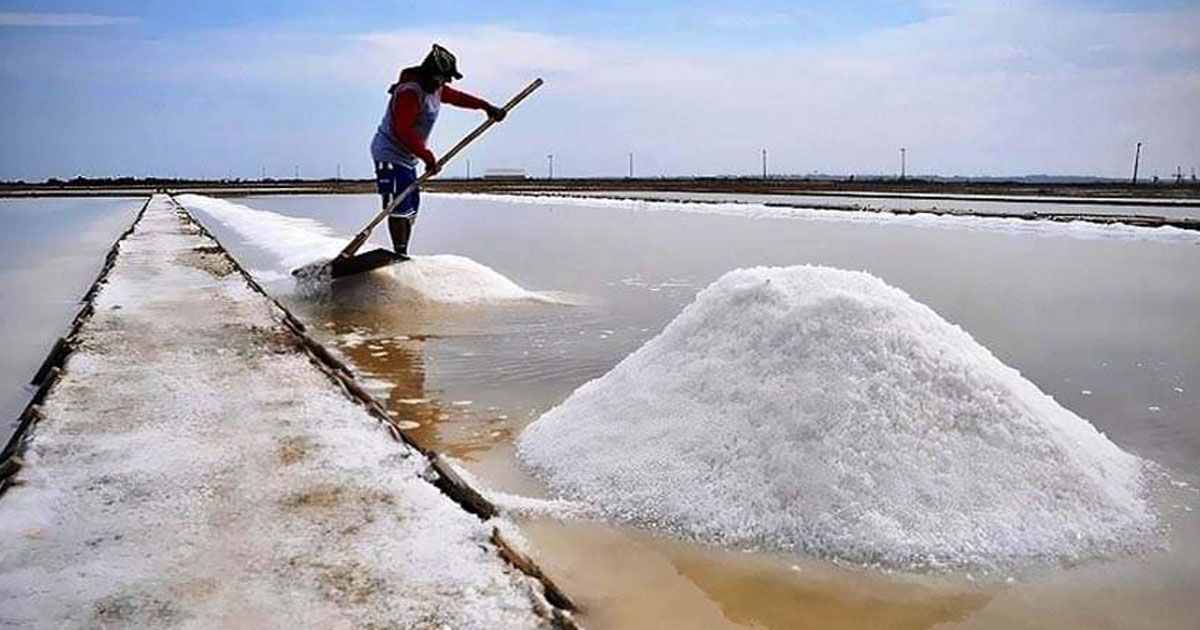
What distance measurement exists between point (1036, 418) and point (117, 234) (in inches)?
488

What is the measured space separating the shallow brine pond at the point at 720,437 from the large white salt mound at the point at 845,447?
8 centimetres

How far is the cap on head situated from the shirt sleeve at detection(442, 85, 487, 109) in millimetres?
253

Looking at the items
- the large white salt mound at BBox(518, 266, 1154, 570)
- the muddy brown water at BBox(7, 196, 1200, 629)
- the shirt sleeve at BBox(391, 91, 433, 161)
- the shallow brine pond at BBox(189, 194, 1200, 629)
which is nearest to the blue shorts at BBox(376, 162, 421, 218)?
the shirt sleeve at BBox(391, 91, 433, 161)

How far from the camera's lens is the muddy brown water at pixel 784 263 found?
5.98ft

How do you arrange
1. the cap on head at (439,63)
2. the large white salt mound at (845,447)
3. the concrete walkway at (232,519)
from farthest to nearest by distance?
the cap on head at (439,63), the large white salt mound at (845,447), the concrete walkway at (232,519)

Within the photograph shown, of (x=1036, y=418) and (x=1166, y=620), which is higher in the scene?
(x=1036, y=418)

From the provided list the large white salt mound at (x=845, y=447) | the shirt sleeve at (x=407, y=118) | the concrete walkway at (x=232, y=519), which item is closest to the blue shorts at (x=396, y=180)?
the shirt sleeve at (x=407, y=118)

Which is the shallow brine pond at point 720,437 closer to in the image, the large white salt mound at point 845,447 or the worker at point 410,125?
the large white salt mound at point 845,447

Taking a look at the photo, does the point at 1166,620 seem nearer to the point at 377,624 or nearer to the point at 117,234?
the point at 377,624

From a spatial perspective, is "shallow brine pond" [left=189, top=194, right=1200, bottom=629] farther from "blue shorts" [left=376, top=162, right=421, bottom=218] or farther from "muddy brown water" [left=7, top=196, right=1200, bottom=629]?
"blue shorts" [left=376, top=162, right=421, bottom=218]

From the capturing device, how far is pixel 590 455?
2.47 metres

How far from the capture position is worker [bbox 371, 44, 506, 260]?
5582 millimetres

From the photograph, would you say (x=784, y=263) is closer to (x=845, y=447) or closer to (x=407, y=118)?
(x=407, y=118)

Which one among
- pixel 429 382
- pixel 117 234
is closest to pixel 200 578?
pixel 429 382
